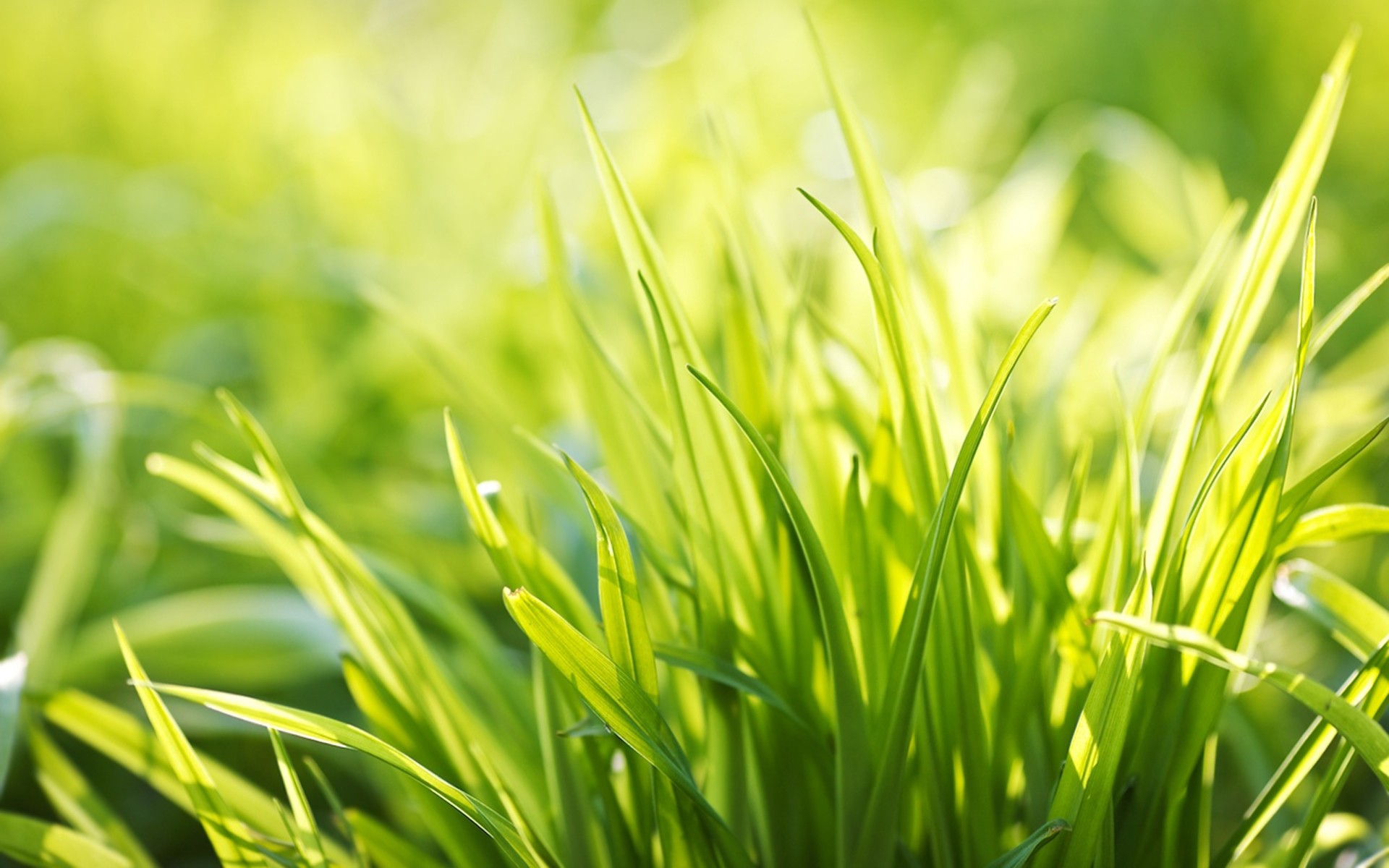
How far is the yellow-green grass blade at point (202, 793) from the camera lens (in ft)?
1.01

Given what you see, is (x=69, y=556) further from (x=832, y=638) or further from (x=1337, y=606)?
(x=1337, y=606)

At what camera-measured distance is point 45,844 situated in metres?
0.33

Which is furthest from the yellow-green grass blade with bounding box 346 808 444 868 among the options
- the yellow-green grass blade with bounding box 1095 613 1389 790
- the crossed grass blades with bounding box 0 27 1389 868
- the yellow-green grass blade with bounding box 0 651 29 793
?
the yellow-green grass blade with bounding box 1095 613 1389 790

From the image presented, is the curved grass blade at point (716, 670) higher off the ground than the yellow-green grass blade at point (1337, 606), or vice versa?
the curved grass blade at point (716, 670)

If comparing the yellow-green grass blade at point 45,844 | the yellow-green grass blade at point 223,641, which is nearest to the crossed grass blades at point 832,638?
the yellow-green grass blade at point 45,844

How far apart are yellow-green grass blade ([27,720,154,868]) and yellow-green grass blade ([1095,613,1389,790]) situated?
36 centimetres

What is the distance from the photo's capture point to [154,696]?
296 millimetres

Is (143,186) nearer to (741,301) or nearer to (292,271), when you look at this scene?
(292,271)

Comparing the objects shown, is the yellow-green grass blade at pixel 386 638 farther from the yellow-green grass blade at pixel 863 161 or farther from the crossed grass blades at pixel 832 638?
the yellow-green grass blade at pixel 863 161

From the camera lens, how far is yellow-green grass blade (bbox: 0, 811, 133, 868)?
12.9 inches

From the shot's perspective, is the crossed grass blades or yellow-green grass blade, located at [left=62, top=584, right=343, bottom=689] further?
yellow-green grass blade, located at [left=62, top=584, right=343, bottom=689]

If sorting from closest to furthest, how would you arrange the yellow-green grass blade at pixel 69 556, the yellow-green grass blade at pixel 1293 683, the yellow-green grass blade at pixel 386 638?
the yellow-green grass blade at pixel 1293 683 < the yellow-green grass blade at pixel 386 638 < the yellow-green grass blade at pixel 69 556

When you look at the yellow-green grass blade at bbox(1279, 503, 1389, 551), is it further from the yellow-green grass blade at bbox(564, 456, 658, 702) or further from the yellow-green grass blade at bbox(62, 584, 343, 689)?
the yellow-green grass blade at bbox(62, 584, 343, 689)

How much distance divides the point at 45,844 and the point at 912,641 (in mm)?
290
